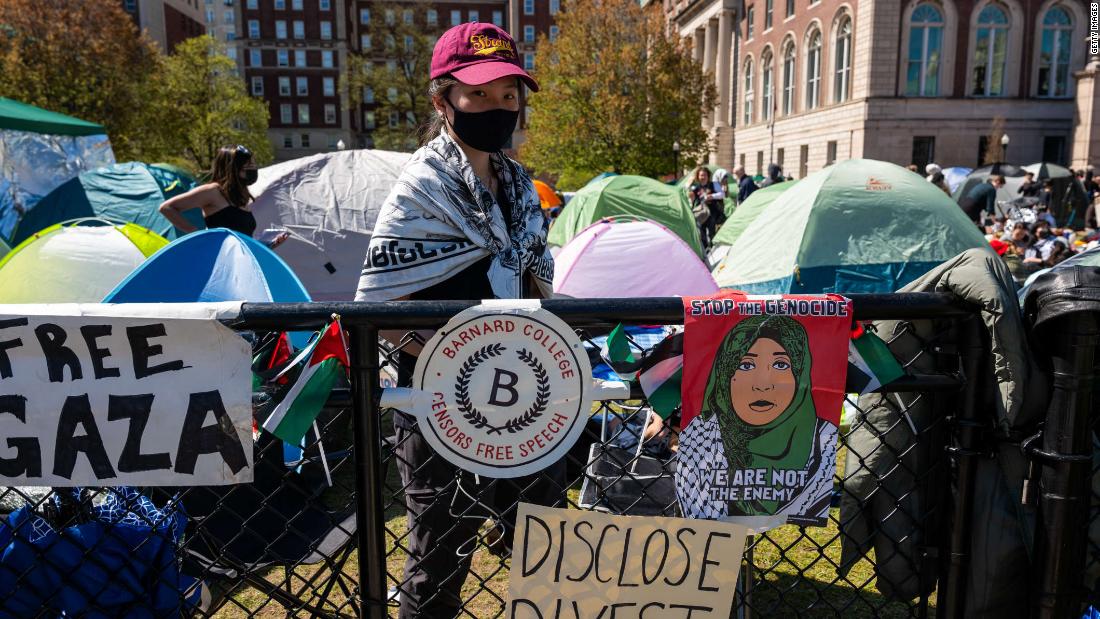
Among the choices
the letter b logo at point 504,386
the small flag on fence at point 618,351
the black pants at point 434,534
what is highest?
the small flag on fence at point 618,351

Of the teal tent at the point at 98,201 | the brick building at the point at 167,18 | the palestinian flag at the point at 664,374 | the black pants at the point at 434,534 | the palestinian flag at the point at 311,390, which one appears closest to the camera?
the palestinian flag at the point at 311,390

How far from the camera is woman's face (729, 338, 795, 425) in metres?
1.64

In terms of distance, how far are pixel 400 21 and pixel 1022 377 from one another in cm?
6998

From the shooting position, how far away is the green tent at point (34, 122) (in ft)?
37.1

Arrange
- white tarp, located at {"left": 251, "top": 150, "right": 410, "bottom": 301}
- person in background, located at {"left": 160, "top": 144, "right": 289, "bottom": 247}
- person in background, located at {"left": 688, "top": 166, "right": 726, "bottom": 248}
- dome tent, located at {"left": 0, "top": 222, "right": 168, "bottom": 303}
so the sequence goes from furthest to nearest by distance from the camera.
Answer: person in background, located at {"left": 688, "top": 166, "right": 726, "bottom": 248} → white tarp, located at {"left": 251, "top": 150, "right": 410, "bottom": 301} → person in background, located at {"left": 160, "top": 144, "right": 289, "bottom": 247} → dome tent, located at {"left": 0, "top": 222, "right": 168, "bottom": 303}

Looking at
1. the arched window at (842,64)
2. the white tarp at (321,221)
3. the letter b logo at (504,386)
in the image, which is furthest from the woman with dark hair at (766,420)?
the arched window at (842,64)

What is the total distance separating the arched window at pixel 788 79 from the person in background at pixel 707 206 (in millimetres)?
29773

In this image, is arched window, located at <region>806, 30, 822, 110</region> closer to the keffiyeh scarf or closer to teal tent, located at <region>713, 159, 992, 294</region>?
teal tent, located at <region>713, 159, 992, 294</region>

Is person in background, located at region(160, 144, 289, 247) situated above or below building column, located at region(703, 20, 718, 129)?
below

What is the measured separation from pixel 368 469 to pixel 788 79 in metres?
46.5

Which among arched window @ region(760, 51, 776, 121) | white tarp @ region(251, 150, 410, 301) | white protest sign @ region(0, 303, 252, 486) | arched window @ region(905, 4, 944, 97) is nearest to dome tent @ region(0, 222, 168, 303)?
white tarp @ region(251, 150, 410, 301)

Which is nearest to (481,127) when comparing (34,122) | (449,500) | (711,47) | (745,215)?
(449,500)

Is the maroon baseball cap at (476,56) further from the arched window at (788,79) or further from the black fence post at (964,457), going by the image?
the arched window at (788,79)

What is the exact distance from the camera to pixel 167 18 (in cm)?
6412
